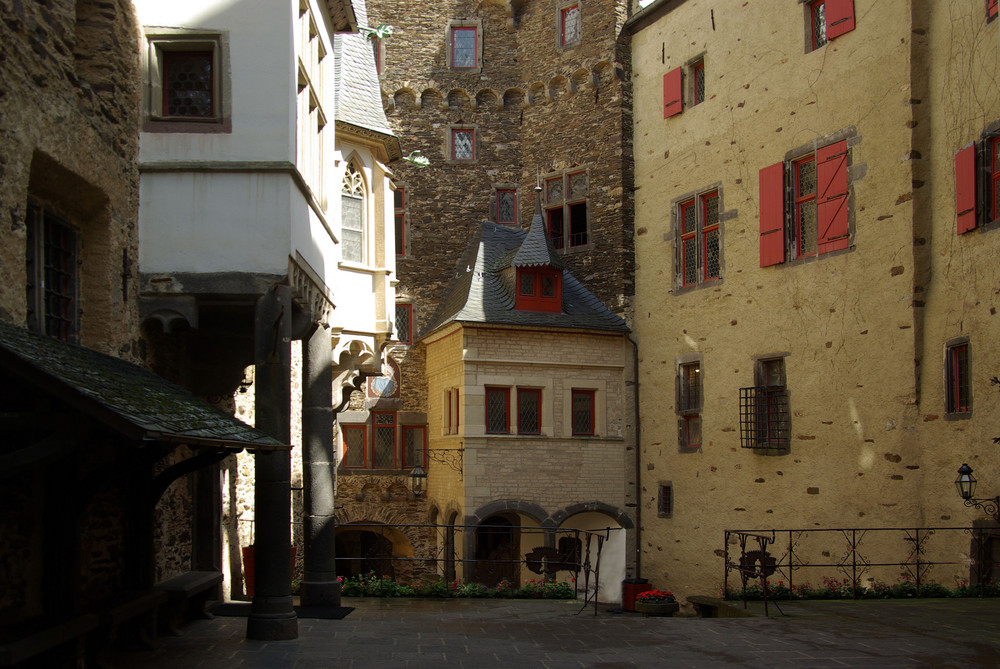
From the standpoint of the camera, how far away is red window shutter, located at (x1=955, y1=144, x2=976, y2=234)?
13859 millimetres

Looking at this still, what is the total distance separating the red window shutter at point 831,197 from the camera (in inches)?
663

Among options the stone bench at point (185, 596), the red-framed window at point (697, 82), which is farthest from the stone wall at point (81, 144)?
the red-framed window at point (697, 82)

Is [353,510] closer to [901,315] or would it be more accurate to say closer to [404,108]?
[404,108]

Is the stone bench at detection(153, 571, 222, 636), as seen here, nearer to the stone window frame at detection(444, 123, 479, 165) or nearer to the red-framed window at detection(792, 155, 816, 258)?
the red-framed window at detection(792, 155, 816, 258)

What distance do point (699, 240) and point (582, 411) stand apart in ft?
15.5

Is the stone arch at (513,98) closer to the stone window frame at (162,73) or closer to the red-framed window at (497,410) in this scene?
the red-framed window at (497,410)

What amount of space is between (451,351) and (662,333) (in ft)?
15.4

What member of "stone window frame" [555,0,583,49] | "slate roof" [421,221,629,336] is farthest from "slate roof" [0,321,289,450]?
"stone window frame" [555,0,583,49]

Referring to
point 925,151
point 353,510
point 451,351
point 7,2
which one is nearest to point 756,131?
point 925,151

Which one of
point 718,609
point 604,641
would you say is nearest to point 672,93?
point 718,609

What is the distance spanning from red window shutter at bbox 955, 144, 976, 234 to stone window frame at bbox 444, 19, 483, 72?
15.1 m

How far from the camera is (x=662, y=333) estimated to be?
861 inches

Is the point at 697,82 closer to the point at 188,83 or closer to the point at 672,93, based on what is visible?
the point at 672,93

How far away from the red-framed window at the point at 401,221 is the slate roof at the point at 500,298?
175 centimetres
